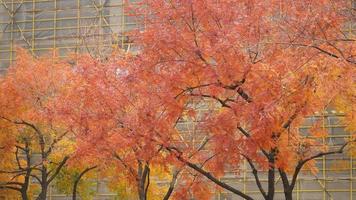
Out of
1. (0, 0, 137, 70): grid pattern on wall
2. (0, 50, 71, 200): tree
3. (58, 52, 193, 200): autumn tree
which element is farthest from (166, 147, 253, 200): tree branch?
(0, 0, 137, 70): grid pattern on wall

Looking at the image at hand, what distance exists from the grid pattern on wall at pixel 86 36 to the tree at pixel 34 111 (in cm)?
442

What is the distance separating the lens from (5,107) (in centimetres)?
2181

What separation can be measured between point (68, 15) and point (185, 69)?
1816 centimetres

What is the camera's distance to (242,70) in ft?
44.8

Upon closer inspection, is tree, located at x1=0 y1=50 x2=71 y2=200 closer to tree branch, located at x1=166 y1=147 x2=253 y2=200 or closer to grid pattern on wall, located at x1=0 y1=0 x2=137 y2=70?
grid pattern on wall, located at x1=0 y1=0 x2=137 y2=70

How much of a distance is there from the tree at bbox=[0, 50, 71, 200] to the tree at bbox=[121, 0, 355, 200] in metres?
7.67

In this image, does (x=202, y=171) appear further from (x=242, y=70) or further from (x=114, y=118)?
(x=114, y=118)

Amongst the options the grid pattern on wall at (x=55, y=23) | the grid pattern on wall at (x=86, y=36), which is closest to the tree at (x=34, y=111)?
the grid pattern on wall at (x=86, y=36)

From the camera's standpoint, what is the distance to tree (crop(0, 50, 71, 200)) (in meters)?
21.8

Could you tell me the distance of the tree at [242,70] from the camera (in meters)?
12.9

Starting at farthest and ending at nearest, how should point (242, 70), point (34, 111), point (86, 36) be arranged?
point (86, 36) < point (34, 111) < point (242, 70)

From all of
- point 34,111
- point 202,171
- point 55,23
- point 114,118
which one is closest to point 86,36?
point 55,23

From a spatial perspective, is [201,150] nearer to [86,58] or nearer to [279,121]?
[279,121]

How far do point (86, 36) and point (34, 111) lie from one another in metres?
7.71
